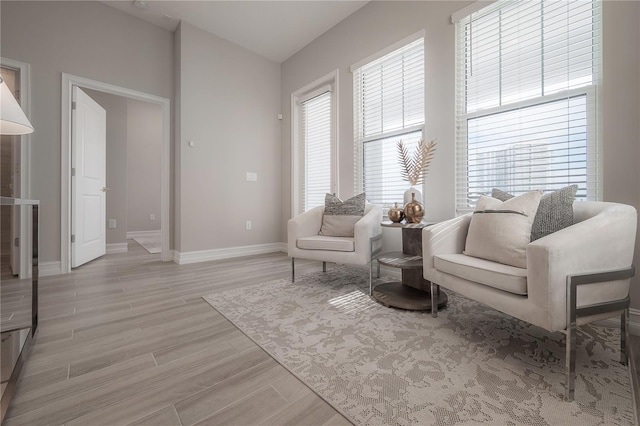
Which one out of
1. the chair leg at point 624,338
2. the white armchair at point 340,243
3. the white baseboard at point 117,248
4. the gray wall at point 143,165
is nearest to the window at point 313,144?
the white armchair at point 340,243

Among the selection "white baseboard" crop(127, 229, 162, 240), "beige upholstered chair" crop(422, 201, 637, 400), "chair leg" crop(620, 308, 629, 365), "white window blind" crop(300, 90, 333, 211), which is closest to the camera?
"beige upholstered chair" crop(422, 201, 637, 400)

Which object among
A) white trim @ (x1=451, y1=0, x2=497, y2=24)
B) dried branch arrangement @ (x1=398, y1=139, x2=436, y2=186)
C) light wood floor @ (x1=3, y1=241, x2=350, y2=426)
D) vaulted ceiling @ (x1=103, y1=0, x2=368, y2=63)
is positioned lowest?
light wood floor @ (x1=3, y1=241, x2=350, y2=426)

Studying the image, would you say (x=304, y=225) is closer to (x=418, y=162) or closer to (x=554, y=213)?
(x=418, y=162)

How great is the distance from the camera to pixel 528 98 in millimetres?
2100

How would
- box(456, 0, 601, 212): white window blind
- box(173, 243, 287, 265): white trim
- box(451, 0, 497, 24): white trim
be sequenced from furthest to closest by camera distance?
box(173, 243, 287, 265): white trim
box(451, 0, 497, 24): white trim
box(456, 0, 601, 212): white window blind

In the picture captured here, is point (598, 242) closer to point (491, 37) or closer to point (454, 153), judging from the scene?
point (454, 153)

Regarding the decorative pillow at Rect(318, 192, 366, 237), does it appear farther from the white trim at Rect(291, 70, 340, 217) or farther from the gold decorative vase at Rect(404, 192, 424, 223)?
the white trim at Rect(291, 70, 340, 217)

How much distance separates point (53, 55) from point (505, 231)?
4609 mm

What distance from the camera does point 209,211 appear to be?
12.6 feet

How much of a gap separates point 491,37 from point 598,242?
1947 mm

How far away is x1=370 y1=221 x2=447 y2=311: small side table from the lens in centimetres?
203

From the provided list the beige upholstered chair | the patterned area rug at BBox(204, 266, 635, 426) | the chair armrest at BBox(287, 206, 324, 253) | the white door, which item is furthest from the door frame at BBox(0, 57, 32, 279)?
the beige upholstered chair

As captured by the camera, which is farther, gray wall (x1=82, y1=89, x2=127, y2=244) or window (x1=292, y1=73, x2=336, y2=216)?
gray wall (x1=82, y1=89, x2=127, y2=244)

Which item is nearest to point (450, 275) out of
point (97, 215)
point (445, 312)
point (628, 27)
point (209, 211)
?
point (445, 312)
